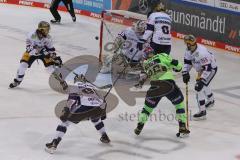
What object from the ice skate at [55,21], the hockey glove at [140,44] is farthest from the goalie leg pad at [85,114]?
the ice skate at [55,21]

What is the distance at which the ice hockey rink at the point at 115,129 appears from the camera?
33.3ft

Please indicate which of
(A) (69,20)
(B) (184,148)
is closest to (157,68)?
(B) (184,148)

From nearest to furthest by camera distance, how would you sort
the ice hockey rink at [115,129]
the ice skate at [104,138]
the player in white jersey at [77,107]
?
1. the player in white jersey at [77,107]
2. the ice hockey rink at [115,129]
3. the ice skate at [104,138]

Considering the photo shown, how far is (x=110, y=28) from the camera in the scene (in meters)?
15.5

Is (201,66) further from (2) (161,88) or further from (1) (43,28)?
(1) (43,28)

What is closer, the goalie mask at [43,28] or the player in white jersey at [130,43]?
the goalie mask at [43,28]

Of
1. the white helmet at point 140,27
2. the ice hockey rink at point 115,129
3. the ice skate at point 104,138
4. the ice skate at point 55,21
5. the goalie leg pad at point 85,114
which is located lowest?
the ice hockey rink at point 115,129

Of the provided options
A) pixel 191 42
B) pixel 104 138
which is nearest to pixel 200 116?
pixel 191 42

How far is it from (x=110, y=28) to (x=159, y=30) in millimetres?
2575

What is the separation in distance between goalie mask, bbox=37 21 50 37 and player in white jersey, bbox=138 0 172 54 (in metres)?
2.01

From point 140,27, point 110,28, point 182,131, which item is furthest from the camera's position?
point 110,28

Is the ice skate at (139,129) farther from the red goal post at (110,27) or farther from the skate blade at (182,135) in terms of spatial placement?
the red goal post at (110,27)

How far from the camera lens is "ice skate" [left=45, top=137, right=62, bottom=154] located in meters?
10.0

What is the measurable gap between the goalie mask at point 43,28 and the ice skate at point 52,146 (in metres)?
3.26
